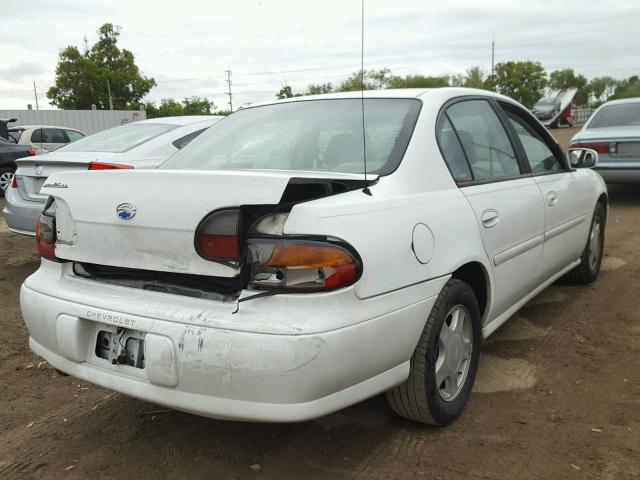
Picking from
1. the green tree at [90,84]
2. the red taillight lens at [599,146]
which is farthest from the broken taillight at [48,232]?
the green tree at [90,84]

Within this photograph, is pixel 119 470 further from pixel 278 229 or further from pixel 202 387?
pixel 278 229

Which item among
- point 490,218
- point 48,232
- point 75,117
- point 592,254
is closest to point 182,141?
point 48,232

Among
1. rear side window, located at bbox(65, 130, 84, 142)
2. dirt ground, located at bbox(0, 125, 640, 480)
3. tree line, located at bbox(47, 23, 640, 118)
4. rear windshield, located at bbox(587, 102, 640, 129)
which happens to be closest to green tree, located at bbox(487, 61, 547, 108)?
tree line, located at bbox(47, 23, 640, 118)

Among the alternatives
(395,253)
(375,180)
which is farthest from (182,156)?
(395,253)

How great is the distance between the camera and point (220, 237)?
211cm

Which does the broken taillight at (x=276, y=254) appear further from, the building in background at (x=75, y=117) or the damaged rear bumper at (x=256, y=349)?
the building in background at (x=75, y=117)

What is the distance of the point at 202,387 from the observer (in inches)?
81.8

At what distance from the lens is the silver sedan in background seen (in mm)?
8086

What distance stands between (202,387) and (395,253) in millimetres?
841

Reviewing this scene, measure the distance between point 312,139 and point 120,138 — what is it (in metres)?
3.51

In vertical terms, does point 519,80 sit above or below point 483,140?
above

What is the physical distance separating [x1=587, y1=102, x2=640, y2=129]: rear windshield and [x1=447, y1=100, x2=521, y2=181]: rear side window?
6205 millimetres

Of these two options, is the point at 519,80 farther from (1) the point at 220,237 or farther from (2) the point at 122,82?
(1) the point at 220,237

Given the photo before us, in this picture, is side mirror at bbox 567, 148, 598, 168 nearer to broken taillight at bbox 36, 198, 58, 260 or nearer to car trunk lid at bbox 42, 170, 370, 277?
car trunk lid at bbox 42, 170, 370, 277
